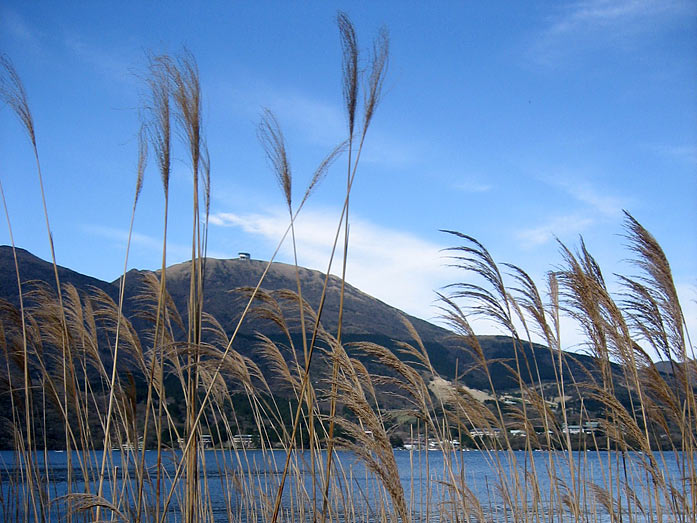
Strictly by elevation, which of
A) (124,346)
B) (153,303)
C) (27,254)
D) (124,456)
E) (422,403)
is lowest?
(124,456)

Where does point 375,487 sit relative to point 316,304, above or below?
A: below

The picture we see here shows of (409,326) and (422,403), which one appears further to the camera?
(409,326)

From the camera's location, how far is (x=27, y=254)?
547ft

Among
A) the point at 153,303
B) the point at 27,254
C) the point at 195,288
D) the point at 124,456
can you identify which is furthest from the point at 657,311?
the point at 27,254

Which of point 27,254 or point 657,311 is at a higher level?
point 27,254

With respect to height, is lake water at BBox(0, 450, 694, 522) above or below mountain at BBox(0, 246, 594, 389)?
below

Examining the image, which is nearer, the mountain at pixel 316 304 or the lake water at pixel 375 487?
the lake water at pixel 375 487

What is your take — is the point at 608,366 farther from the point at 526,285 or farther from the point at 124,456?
the point at 124,456

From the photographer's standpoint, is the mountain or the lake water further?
the mountain

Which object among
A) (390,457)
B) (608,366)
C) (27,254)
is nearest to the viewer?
(390,457)

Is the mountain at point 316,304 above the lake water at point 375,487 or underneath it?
above

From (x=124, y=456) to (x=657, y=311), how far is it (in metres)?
3.88

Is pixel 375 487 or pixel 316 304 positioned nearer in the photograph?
pixel 375 487

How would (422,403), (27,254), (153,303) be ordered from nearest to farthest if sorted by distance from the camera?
(422,403) < (153,303) < (27,254)
